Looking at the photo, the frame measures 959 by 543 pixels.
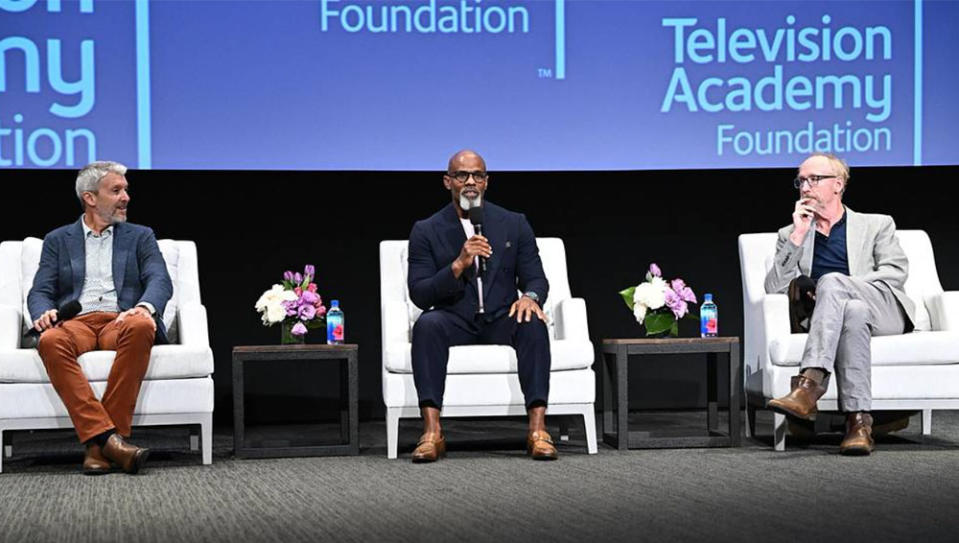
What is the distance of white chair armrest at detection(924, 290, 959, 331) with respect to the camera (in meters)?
4.88

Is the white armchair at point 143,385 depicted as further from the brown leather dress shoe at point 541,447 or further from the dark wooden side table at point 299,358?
the brown leather dress shoe at point 541,447

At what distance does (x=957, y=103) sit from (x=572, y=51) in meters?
1.82

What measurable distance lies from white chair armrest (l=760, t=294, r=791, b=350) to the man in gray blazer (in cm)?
11

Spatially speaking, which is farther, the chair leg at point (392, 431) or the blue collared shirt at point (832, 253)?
the blue collared shirt at point (832, 253)

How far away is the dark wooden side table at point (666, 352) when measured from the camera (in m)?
4.72

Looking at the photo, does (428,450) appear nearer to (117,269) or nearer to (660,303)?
(660,303)

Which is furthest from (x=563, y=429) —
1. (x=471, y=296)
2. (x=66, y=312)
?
(x=66, y=312)

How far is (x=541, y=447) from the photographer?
4.35 meters

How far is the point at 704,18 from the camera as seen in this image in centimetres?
601

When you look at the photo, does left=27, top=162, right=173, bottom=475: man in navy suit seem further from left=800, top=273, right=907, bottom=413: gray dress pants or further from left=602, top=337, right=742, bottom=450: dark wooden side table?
left=800, top=273, right=907, bottom=413: gray dress pants

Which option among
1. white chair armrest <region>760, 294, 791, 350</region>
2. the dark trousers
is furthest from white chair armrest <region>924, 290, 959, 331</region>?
the dark trousers

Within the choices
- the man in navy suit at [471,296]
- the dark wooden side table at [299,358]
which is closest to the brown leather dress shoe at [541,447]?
the man in navy suit at [471,296]

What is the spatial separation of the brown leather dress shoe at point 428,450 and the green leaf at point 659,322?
3.42ft

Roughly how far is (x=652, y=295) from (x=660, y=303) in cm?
4
